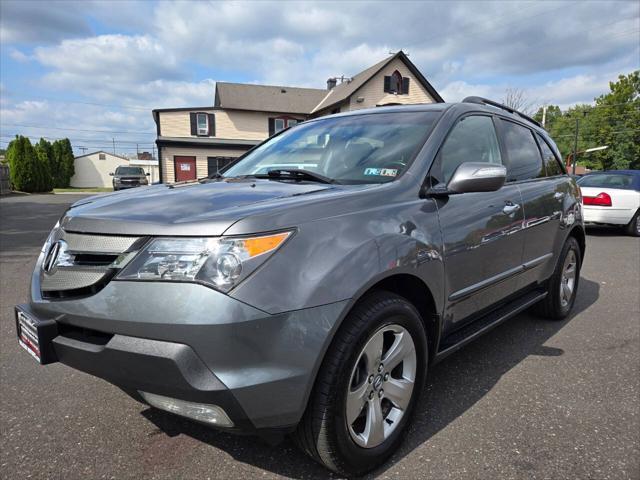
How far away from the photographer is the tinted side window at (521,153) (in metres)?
3.47

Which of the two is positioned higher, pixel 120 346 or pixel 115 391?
pixel 120 346

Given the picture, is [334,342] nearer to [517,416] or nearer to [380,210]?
[380,210]

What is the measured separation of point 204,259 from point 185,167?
2902 cm

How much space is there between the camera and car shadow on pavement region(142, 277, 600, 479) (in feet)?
7.28

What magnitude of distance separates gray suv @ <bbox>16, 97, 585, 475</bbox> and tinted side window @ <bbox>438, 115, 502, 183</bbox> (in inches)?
1.1

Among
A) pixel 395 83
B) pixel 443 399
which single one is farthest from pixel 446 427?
pixel 395 83

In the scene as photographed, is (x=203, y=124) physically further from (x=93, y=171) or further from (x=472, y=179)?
(x=472, y=179)

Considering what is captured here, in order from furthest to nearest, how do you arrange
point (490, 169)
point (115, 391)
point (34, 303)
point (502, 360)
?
point (502, 360) < point (115, 391) < point (490, 169) < point (34, 303)

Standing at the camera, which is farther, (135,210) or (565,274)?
(565,274)

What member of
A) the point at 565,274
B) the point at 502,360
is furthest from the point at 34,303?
the point at 565,274

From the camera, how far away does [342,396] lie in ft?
6.13

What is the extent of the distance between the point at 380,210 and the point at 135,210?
108cm

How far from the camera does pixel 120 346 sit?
1.71m

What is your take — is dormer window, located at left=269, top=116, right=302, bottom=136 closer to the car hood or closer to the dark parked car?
the dark parked car
